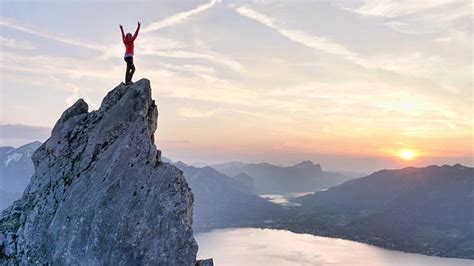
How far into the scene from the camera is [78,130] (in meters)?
33.9

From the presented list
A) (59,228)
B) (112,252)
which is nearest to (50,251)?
(59,228)

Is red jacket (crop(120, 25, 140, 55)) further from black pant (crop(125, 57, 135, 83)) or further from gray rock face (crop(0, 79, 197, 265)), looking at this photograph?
gray rock face (crop(0, 79, 197, 265))

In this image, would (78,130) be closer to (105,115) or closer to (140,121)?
(105,115)

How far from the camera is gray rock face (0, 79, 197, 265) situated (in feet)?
86.1

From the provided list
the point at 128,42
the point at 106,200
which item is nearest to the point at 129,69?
the point at 128,42

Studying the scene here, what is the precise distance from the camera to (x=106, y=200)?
2773cm

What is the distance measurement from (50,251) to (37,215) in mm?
4047

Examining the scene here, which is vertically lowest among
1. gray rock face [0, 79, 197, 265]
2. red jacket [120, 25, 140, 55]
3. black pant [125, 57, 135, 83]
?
gray rock face [0, 79, 197, 265]

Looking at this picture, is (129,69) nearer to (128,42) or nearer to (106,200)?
(128,42)

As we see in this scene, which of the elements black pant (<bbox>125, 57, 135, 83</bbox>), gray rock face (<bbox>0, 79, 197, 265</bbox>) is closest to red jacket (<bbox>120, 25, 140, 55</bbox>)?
black pant (<bbox>125, 57, 135, 83</bbox>)

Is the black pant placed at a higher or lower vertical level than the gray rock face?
higher

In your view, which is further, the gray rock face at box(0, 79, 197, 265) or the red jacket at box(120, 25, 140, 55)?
the red jacket at box(120, 25, 140, 55)

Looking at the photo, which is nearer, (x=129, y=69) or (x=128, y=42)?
(x=128, y=42)

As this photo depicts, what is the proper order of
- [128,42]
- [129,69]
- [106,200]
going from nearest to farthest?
1. [106,200]
2. [128,42]
3. [129,69]
